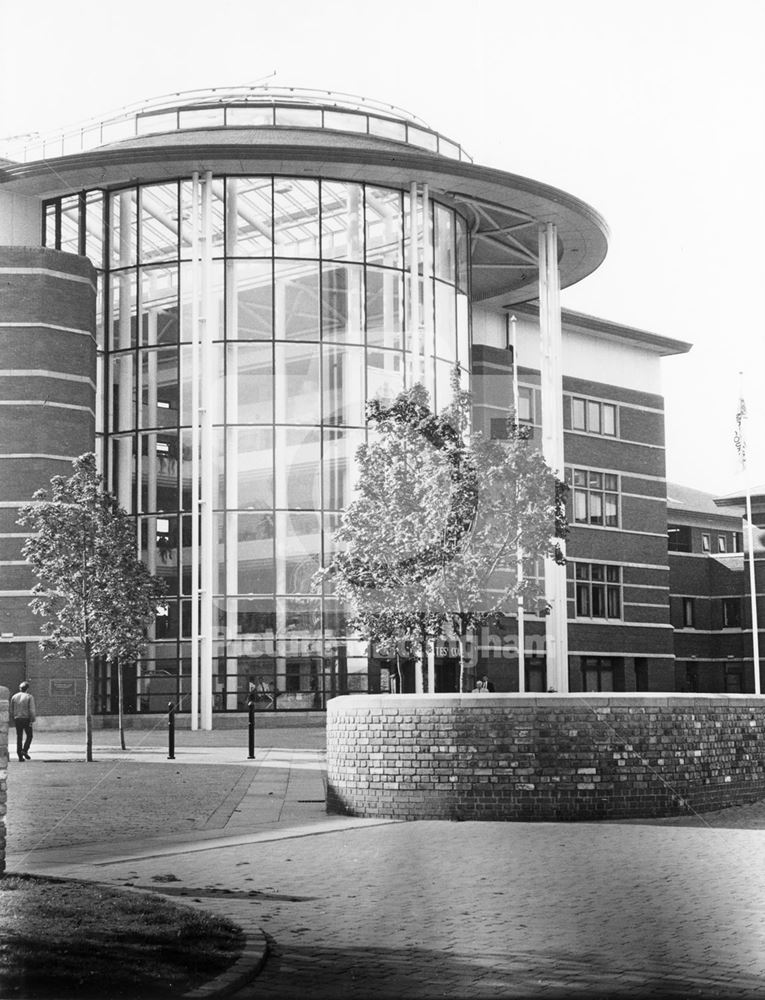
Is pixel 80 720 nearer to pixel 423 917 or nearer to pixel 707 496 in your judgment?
pixel 423 917

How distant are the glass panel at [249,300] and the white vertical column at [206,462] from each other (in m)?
0.56

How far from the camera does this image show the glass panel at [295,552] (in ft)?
130

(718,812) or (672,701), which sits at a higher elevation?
(672,701)

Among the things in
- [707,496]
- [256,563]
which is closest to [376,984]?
[256,563]

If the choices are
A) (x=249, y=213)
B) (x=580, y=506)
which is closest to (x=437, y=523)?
(x=249, y=213)

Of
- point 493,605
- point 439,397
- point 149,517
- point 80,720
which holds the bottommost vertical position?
point 80,720

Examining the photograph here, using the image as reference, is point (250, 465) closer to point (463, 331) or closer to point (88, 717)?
point (463, 331)

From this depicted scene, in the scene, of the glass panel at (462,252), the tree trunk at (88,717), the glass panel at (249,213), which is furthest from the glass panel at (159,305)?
the tree trunk at (88,717)

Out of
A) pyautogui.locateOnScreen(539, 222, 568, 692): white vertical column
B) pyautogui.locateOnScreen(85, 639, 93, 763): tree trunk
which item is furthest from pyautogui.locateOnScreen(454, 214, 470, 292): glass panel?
pyautogui.locateOnScreen(85, 639, 93, 763): tree trunk

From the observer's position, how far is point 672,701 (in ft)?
46.5

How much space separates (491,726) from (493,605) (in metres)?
15.4

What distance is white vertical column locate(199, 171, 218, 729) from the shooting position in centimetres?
3844

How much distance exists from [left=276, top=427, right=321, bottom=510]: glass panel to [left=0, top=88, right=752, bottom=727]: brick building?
0.20 feet

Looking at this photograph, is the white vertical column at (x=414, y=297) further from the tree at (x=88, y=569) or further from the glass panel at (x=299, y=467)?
the tree at (x=88, y=569)
